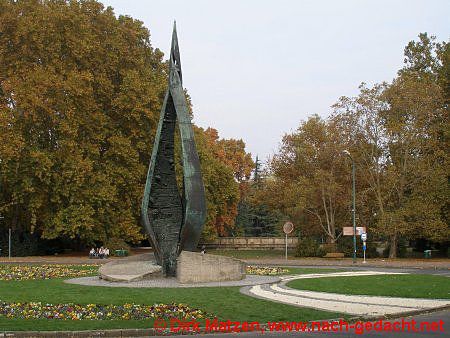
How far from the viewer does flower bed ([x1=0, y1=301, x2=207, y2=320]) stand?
476 inches

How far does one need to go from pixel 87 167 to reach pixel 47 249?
11.5 m

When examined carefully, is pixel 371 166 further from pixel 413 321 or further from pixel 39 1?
pixel 413 321

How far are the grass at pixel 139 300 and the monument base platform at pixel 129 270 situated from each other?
192 centimetres

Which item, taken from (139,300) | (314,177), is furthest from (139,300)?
(314,177)


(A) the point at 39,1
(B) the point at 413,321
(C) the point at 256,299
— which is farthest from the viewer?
(A) the point at 39,1

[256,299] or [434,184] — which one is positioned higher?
[434,184]

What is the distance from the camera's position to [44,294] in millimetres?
16484

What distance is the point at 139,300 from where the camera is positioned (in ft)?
49.0

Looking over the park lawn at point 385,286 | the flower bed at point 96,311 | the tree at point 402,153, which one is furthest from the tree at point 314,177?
the flower bed at point 96,311

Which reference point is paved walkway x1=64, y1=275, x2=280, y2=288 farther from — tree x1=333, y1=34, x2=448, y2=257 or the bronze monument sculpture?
tree x1=333, y1=34, x2=448, y2=257

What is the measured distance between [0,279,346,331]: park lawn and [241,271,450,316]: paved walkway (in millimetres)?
670

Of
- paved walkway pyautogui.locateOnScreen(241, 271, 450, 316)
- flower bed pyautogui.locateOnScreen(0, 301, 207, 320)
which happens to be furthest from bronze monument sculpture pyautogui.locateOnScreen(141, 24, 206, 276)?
flower bed pyautogui.locateOnScreen(0, 301, 207, 320)

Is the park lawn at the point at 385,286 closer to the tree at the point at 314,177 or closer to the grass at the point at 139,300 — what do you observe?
the grass at the point at 139,300

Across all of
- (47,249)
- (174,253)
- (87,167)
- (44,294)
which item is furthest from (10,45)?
(44,294)
